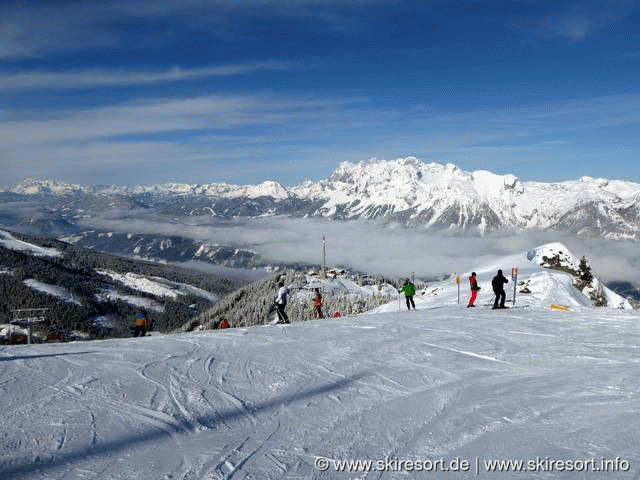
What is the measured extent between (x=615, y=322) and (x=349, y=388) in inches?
584

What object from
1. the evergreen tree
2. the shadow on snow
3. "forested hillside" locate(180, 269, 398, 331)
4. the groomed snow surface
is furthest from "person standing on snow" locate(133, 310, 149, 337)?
"forested hillside" locate(180, 269, 398, 331)

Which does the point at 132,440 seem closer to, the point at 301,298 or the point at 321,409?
the point at 321,409

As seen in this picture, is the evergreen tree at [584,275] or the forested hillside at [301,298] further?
the forested hillside at [301,298]

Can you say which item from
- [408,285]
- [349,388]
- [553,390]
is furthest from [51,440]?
[408,285]

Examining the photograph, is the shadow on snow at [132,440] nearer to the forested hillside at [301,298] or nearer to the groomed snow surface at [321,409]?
the groomed snow surface at [321,409]

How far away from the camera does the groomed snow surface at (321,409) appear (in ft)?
21.5

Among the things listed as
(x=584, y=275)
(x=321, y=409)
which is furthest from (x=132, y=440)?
(x=584, y=275)

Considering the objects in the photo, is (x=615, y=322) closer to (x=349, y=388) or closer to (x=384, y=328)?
(x=384, y=328)

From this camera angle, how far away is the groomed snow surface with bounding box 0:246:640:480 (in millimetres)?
6539

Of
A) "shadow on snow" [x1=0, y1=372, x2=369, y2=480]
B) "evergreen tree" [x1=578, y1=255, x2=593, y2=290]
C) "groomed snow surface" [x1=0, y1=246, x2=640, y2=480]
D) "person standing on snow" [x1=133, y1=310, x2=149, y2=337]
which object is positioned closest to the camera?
"shadow on snow" [x1=0, y1=372, x2=369, y2=480]

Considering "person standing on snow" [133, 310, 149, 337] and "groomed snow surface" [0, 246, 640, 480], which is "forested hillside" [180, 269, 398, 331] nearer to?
"person standing on snow" [133, 310, 149, 337]

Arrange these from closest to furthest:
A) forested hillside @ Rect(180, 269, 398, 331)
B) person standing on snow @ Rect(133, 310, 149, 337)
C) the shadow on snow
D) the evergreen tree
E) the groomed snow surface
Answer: the shadow on snow < the groomed snow surface < person standing on snow @ Rect(133, 310, 149, 337) < the evergreen tree < forested hillside @ Rect(180, 269, 398, 331)

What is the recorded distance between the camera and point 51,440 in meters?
7.09

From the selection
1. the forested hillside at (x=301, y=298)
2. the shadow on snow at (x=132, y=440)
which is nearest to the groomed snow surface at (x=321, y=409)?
the shadow on snow at (x=132, y=440)
